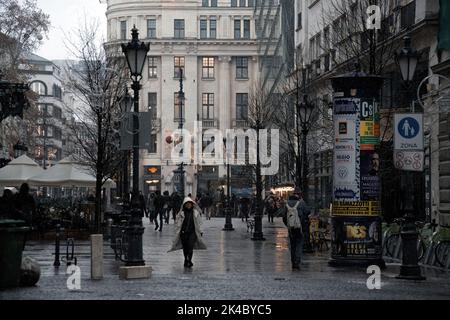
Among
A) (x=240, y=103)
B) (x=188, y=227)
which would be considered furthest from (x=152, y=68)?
(x=188, y=227)

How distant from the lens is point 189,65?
3853 inches

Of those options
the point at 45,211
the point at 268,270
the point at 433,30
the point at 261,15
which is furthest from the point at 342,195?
the point at 261,15

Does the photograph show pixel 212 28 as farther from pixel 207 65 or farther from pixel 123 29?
pixel 123 29

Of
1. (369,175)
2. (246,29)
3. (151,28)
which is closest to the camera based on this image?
(369,175)

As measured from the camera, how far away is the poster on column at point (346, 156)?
69.9 feet

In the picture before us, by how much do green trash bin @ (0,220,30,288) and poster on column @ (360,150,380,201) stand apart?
8782 mm

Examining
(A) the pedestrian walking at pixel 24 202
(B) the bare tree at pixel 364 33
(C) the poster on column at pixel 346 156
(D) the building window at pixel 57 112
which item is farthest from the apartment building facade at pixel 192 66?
(C) the poster on column at pixel 346 156

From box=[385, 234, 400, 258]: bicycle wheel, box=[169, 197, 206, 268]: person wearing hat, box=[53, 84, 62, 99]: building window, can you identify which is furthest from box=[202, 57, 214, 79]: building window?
box=[169, 197, 206, 268]: person wearing hat

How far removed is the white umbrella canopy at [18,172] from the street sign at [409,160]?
21.5m

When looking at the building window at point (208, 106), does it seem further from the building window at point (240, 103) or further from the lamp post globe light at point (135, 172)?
the lamp post globe light at point (135, 172)

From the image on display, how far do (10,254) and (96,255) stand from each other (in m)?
2.49

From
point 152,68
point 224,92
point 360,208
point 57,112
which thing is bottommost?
point 360,208

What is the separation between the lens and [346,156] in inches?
841

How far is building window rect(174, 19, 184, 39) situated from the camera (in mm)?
97625
